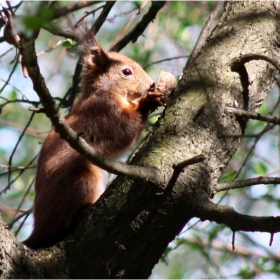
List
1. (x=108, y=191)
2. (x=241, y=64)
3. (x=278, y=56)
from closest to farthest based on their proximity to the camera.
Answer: (x=108, y=191) < (x=241, y=64) < (x=278, y=56)

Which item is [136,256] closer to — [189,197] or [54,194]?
[189,197]

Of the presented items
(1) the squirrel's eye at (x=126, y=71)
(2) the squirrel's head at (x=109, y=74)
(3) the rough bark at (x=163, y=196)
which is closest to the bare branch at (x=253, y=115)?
(3) the rough bark at (x=163, y=196)

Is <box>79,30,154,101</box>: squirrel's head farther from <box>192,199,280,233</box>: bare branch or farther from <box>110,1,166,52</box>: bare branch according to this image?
<box>192,199,280,233</box>: bare branch

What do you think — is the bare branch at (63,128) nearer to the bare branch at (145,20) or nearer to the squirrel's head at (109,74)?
the squirrel's head at (109,74)

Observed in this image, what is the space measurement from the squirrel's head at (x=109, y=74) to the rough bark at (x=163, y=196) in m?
1.46

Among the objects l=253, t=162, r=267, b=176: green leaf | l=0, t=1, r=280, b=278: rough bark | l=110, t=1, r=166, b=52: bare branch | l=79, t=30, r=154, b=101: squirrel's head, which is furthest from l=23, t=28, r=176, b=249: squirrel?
l=253, t=162, r=267, b=176: green leaf

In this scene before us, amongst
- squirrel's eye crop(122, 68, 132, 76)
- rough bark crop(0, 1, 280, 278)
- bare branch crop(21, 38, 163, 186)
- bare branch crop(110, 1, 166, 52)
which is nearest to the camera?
bare branch crop(21, 38, 163, 186)

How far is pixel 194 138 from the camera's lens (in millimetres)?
2611

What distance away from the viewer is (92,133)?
3713mm

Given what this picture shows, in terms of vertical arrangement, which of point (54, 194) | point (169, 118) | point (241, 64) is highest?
point (241, 64)

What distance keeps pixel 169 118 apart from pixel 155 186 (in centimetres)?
47

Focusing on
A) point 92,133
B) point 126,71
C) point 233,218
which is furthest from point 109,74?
point 233,218

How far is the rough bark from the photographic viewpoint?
2.41 m

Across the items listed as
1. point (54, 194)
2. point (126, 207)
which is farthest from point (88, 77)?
point (126, 207)
